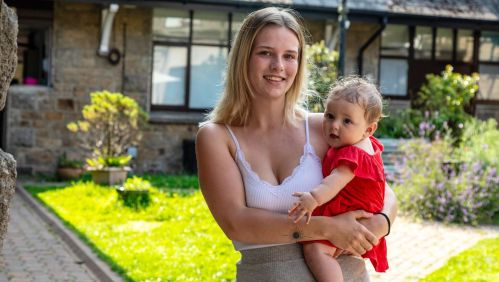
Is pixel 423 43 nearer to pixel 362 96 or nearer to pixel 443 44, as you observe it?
pixel 443 44

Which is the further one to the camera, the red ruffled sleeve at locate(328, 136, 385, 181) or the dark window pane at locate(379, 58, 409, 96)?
the dark window pane at locate(379, 58, 409, 96)

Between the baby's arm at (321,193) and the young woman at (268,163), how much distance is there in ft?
0.19

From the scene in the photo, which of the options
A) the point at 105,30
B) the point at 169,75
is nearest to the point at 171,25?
the point at 169,75

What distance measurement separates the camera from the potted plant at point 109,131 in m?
14.2

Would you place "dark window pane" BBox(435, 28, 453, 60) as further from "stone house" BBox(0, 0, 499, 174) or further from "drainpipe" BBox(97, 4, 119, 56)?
"drainpipe" BBox(97, 4, 119, 56)

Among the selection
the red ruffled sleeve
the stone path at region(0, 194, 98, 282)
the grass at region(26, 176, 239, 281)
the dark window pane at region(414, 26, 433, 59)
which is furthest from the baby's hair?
the dark window pane at region(414, 26, 433, 59)

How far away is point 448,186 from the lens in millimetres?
11695

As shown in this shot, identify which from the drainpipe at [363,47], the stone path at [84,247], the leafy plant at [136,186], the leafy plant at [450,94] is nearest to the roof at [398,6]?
the drainpipe at [363,47]

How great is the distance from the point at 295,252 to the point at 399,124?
14932mm

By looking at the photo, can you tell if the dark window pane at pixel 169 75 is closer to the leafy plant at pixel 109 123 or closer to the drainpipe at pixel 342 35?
the leafy plant at pixel 109 123

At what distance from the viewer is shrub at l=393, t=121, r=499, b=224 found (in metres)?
11.5

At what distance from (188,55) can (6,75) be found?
15.2m

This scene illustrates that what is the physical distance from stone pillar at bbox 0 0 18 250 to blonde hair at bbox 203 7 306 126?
781mm

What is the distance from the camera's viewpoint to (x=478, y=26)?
19312 millimetres
